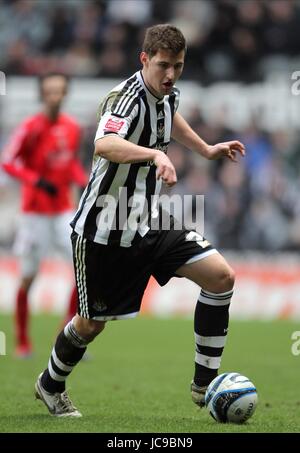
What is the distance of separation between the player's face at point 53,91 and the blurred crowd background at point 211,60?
5712 millimetres

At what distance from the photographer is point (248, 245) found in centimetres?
1489

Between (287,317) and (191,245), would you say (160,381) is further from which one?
(287,317)

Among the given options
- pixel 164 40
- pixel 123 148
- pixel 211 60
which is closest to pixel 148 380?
pixel 123 148

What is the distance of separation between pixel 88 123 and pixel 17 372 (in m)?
8.69

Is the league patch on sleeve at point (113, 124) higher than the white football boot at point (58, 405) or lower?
higher

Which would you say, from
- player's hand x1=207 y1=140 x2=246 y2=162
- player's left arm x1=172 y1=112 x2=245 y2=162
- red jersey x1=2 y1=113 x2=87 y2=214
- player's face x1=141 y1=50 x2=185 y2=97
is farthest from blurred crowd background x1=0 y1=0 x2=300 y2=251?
player's face x1=141 y1=50 x2=185 y2=97

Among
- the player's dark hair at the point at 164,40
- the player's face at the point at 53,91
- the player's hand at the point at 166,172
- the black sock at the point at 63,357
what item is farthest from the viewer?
the player's face at the point at 53,91

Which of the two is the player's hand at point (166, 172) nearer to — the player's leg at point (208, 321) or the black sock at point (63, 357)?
the player's leg at point (208, 321)

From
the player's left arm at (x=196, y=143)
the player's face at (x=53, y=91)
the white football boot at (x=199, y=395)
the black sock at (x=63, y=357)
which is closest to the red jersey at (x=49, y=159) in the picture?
the player's face at (x=53, y=91)

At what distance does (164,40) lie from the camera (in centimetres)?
532

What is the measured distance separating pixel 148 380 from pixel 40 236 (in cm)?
248

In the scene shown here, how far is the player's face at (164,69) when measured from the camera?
534 cm

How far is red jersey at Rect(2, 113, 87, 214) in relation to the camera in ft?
31.1
